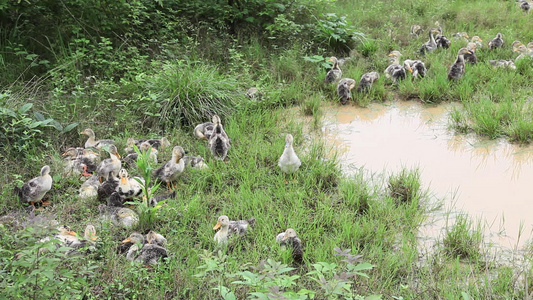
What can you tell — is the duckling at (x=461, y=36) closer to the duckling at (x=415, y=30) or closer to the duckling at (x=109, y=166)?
the duckling at (x=415, y=30)

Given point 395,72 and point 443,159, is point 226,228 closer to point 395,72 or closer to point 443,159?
point 443,159

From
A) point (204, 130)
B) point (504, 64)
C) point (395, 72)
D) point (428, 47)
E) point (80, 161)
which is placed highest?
point (504, 64)

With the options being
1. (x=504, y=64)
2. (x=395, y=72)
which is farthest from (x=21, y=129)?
(x=504, y=64)

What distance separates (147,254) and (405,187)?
2332 mm

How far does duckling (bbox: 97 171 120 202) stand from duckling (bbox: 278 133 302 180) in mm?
1512

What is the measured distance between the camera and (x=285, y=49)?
25.2ft

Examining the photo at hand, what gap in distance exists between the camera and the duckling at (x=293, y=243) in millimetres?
3688

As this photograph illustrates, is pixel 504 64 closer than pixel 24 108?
No

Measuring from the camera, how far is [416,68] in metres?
7.11

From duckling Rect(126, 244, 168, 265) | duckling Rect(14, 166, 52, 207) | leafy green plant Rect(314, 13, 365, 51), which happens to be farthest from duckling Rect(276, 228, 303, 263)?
leafy green plant Rect(314, 13, 365, 51)

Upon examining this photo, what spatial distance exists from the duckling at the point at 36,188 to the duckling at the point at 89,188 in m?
0.28

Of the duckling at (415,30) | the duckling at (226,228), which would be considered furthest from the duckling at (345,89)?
the duckling at (226,228)

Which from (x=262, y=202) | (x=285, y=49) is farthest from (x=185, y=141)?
(x=285, y=49)

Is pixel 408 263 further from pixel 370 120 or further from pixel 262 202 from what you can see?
pixel 370 120
